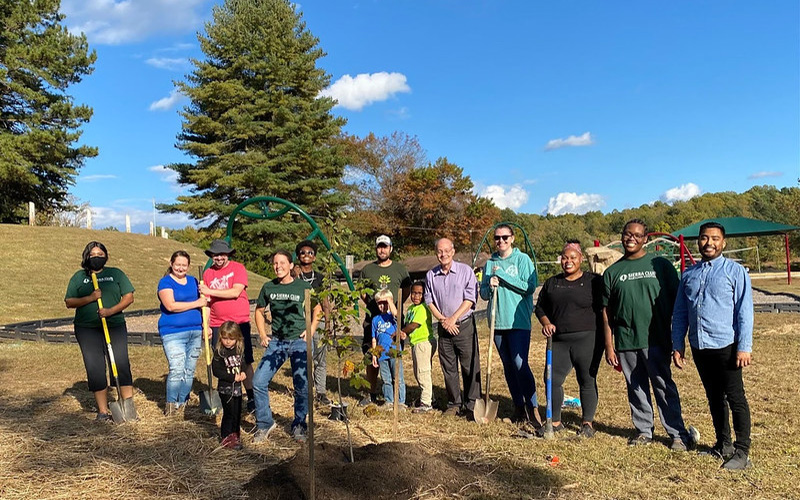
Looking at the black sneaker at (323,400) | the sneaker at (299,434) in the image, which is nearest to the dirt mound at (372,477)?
the sneaker at (299,434)

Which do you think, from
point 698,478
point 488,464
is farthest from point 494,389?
point 698,478

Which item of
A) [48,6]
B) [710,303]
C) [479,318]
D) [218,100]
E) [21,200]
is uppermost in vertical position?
[48,6]

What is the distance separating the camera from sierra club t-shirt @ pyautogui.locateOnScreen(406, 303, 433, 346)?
6.09 metres

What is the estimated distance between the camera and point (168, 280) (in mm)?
5836

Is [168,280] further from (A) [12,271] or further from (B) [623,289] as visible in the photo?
(A) [12,271]

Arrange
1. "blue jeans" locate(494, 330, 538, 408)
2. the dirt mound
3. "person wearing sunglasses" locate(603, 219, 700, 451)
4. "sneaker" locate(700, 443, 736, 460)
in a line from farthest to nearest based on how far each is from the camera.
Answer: "blue jeans" locate(494, 330, 538, 408) → "person wearing sunglasses" locate(603, 219, 700, 451) → "sneaker" locate(700, 443, 736, 460) → the dirt mound

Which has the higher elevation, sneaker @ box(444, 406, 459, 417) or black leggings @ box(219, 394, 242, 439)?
black leggings @ box(219, 394, 242, 439)

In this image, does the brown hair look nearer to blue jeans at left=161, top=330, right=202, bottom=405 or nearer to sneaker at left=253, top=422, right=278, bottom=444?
sneaker at left=253, top=422, right=278, bottom=444

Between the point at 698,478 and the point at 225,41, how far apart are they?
36.3m

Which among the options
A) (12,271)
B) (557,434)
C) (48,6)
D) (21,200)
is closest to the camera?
(557,434)

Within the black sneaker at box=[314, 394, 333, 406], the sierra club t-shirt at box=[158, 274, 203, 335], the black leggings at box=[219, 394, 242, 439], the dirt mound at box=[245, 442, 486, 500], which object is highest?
the sierra club t-shirt at box=[158, 274, 203, 335]

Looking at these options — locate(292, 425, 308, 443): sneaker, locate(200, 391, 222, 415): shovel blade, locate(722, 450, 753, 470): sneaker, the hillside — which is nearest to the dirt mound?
locate(292, 425, 308, 443): sneaker

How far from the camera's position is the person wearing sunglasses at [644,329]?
463cm

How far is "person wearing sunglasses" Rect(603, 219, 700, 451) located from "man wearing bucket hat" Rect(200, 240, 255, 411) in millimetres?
3453
